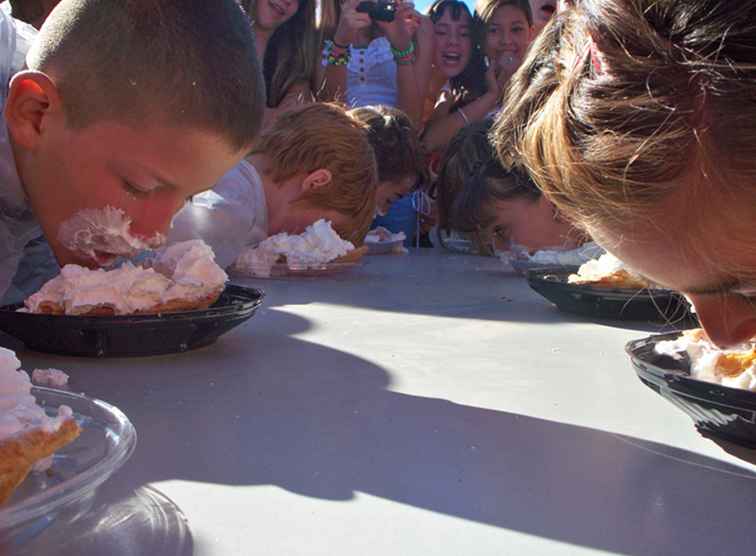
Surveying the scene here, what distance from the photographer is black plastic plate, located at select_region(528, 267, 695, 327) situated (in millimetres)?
1350

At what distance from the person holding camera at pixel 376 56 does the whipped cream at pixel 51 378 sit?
264 cm

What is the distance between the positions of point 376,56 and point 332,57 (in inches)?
10.9

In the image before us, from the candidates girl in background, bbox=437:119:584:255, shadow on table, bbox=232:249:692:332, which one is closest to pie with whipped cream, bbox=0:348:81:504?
shadow on table, bbox=232:249:692:332

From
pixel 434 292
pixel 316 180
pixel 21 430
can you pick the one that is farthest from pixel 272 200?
pixel 21 430

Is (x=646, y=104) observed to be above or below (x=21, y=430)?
above

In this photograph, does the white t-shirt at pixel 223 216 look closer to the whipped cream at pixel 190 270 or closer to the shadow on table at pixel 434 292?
the shadow on table at pixel 434 292

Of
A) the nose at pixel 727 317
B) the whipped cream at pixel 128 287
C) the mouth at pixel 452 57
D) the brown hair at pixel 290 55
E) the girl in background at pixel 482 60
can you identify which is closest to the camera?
the nose at pixel 727 317

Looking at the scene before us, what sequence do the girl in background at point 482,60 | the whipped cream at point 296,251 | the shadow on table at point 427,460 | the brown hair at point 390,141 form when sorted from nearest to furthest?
the shadow on table at point 427,460, the whipped cream at point 296,251, the brown hair at point 390,141, the girl in background at point 482,60

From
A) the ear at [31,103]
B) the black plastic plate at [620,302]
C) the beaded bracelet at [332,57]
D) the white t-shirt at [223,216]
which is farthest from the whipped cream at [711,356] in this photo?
the beaded bracelet at [332,57]

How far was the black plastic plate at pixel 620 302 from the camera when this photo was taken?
53.1 inches

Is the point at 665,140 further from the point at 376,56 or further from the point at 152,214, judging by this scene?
the point at 376,56

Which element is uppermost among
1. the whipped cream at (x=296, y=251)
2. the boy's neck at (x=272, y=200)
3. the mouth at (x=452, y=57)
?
the mouth at (x=452, y=57)

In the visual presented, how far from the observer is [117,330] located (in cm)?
96

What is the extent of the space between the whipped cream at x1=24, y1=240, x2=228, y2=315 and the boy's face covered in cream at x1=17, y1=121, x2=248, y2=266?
89 mm
